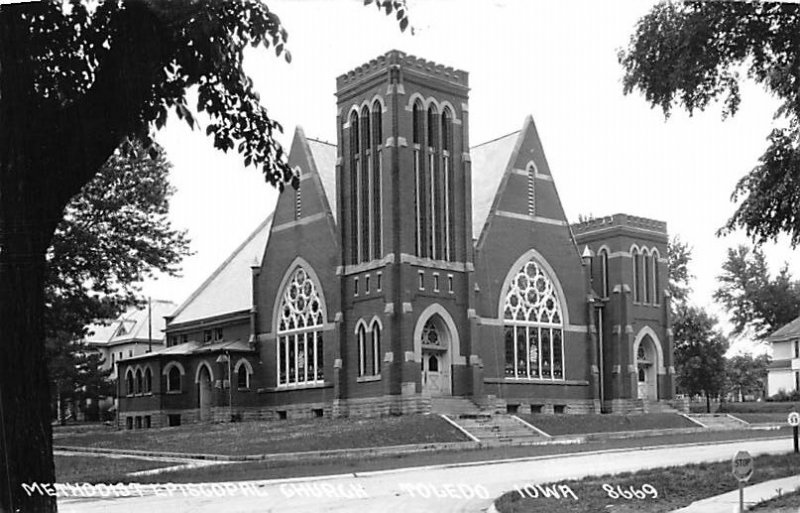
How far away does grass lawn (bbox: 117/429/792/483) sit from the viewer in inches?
623

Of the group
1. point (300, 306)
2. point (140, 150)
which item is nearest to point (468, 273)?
point (300, 306)

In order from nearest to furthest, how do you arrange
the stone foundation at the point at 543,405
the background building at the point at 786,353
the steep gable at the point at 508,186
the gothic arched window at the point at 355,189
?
the background building at the point at 786,353
the gothic arched window at the point at 355,189
the stone foundation at the point at 543,405
the steep gable at the point at 508,186

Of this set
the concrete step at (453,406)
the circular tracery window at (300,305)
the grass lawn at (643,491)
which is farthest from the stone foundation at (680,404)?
the grass lawn at (643,491)

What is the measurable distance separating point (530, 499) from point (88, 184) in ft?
19.2

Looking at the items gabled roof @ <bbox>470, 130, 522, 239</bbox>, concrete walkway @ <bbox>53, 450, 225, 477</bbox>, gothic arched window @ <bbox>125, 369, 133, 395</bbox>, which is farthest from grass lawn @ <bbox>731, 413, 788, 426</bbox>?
gothic arched window @ <bbox>125, 369, 133, 395</bbox>

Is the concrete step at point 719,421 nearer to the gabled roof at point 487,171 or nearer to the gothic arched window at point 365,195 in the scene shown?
the gabled roof at point 487,171

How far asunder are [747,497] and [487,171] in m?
29.6

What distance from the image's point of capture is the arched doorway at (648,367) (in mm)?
43366

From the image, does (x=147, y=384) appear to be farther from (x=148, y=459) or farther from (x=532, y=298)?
(x=532, y=298)

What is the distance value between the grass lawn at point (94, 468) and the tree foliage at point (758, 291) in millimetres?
7068

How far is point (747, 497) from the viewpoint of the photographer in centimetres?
1023

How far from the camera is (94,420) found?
44.5 ft

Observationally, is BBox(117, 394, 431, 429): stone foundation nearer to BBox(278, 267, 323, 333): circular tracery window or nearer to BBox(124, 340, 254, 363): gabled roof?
BBox(124, 340, 254, 363): gabled roof

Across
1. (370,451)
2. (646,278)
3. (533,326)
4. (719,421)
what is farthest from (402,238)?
(719,421)
